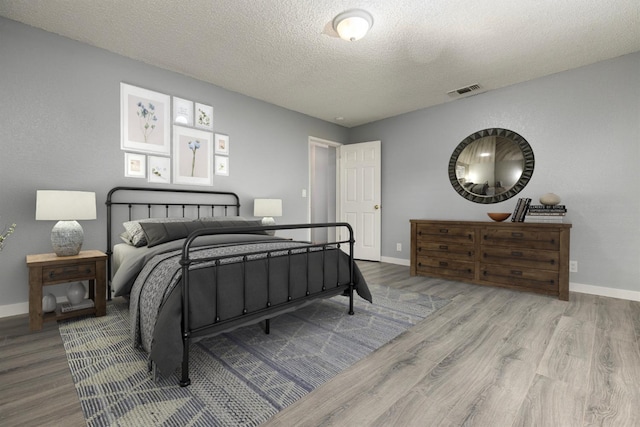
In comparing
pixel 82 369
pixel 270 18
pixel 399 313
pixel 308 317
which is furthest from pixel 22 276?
pixel 399 313

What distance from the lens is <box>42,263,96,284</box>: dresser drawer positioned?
220cm

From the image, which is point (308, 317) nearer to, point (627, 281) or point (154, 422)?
point (154, 422)

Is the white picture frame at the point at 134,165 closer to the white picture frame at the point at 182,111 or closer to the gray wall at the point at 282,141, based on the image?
the gray wall at the point at 282,141

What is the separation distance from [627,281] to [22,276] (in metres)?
5.71

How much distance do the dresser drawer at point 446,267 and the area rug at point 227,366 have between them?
128 centimetres

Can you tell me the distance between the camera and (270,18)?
7.76ft

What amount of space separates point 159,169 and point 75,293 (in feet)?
4.72

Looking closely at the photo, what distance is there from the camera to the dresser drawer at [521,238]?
302 centimetres

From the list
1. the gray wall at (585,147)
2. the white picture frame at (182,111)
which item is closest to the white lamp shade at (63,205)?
the white picture frame at (182,111)

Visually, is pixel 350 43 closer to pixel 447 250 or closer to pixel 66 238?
pixel 447 250

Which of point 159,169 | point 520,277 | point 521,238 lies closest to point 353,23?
point 159,169

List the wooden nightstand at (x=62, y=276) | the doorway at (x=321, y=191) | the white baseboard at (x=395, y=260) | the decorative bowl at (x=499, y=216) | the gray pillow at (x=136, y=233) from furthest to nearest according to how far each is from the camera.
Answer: the doorway at (x=321, y=191), the white baseboard at (x=395, y=260), the decorative bowl at (x=499, y=216), the gray pillow at (x=136, y=233), the wooden nightstand at (x=62, y=276)

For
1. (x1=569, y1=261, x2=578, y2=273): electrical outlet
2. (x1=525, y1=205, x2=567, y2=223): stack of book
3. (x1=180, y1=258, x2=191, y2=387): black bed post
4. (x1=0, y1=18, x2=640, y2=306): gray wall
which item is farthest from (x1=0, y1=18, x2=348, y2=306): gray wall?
(x1=569, y1=261, x2=578, y2=273): electrical outlet

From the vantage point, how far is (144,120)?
10.2 feet
